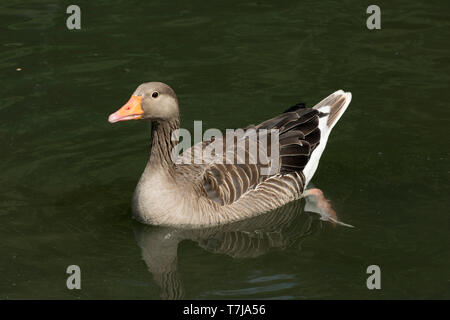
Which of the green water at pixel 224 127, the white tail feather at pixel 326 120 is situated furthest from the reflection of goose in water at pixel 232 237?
the white tail feather at pixel 326 120

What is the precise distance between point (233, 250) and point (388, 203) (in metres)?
2.13

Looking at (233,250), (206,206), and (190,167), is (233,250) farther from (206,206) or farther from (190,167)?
(190,167)

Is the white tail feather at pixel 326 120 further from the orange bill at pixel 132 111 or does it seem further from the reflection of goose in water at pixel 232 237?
the orange bill at pixel 132 111

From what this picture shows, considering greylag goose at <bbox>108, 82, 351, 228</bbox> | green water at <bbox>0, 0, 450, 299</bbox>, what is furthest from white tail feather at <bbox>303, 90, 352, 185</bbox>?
green water at <bbox>0, 0, 450, 299</bbox>

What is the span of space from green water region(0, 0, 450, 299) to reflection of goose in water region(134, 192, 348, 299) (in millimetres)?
23

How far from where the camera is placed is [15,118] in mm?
12266

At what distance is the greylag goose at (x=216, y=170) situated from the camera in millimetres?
9383

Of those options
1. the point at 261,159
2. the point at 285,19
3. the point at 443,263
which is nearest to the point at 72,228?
the point at 261,159

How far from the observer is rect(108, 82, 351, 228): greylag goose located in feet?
30.8

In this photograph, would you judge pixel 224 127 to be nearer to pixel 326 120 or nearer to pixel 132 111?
pixel 326 120

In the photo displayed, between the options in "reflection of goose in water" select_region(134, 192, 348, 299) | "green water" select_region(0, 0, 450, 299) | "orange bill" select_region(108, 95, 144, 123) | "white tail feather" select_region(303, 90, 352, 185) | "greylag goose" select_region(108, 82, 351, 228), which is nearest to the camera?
"green water" select_region(0, 0, 450, 299)

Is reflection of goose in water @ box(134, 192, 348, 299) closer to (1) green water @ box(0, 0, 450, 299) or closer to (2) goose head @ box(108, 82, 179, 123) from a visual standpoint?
(1) green water @ box(0, 0, 450, 299)

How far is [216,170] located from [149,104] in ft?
4.13

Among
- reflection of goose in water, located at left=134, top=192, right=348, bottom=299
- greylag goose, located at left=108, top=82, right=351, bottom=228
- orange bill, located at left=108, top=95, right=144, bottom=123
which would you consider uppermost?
orange bill, located at left=108, top=95, right=144, bottom=123
